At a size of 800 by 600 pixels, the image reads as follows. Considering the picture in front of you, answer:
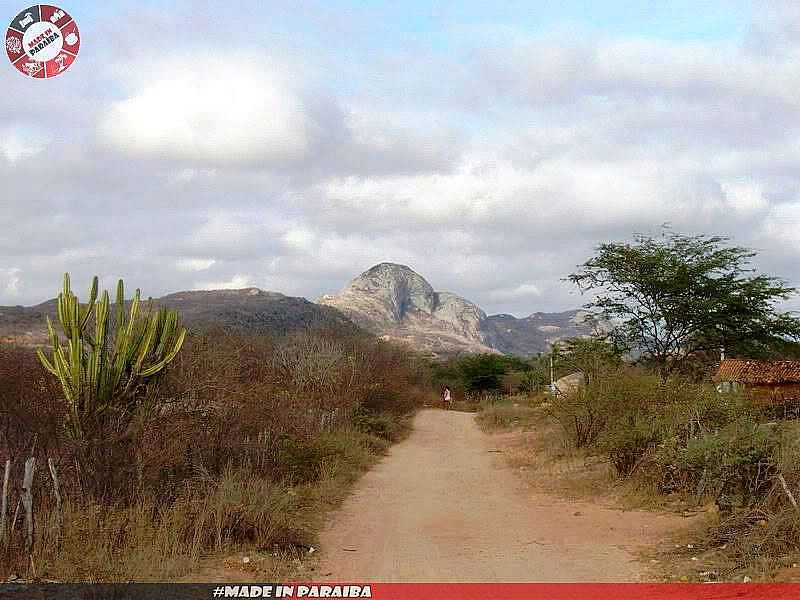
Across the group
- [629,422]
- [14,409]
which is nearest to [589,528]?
[629,422]

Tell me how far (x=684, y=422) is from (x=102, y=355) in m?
10.3

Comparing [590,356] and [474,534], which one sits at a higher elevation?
[590,356]

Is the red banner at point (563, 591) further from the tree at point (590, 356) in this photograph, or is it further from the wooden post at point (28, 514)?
the tree at point (590, 356)

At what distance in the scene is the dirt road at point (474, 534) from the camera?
9.60 m

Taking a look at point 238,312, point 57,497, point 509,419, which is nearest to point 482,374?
point 238,312

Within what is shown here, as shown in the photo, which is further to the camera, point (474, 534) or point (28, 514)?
point (474, 534)

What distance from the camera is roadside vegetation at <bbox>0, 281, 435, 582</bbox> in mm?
8586

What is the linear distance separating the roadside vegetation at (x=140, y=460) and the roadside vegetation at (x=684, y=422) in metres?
5.48

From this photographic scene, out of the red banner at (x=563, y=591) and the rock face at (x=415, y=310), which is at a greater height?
the rock face at (x=415, y=310)

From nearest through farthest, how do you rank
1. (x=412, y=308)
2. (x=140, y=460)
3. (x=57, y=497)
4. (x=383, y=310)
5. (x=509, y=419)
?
(x=57, y=497)
(x=140, y=460)
(x=509, y=419)
(x=383, y=310)
(x=412, y=308)

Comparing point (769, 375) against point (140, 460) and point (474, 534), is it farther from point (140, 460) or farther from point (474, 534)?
point (140, 460)

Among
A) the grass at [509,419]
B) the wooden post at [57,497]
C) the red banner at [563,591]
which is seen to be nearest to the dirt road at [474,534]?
the red banner at [563,591]

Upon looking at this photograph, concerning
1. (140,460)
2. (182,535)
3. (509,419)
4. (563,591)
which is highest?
(140,460)

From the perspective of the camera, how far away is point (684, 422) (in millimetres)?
14602
